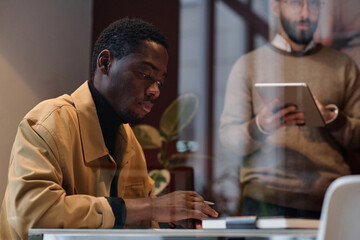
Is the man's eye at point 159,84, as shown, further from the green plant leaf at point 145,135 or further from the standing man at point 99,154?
the green plant leaf at point 145,135

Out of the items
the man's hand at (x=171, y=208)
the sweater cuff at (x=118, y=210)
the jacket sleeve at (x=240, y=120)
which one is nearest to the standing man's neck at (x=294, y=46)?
the jacket sleeve at (x=240, y=120)

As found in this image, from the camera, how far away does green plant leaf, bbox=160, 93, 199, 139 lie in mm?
1972

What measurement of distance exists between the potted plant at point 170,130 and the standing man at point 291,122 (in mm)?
152

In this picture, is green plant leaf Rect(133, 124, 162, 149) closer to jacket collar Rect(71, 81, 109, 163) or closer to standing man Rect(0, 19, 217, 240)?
standing man Rect(0, 19, 217, 240)

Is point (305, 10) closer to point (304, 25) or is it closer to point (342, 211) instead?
point (304, 25)

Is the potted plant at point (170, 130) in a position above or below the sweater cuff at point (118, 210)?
above

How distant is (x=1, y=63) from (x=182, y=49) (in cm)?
77

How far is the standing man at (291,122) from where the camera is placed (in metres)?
1.88

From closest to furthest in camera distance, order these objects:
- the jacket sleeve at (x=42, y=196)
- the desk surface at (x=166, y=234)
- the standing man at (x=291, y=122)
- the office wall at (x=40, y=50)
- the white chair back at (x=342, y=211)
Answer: the white chair back at (x=342, y=211) < the desk surface at (x=166, y=234) < the jacket sleeve at (x=42, y=196) < the standing man at (x=291, y=122) < the office wall at (x=40, y=50)

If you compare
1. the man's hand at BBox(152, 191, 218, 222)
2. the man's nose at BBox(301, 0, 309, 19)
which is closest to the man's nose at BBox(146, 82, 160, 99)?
the man's hand at BBox(152, 191, 218, 222)

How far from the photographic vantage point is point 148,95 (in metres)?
1.96

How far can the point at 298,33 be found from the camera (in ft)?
6.40

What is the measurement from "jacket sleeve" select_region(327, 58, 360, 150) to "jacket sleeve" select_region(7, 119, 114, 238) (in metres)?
0.96

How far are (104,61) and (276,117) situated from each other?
0.75 m
